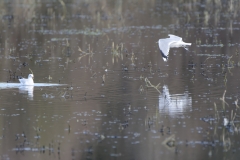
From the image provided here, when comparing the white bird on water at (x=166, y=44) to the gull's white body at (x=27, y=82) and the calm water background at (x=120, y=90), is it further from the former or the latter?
the gull's white body at (x=27, y=82)

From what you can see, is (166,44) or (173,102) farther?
(166,44)

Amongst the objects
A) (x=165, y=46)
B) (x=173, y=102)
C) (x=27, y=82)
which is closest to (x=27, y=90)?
(x=27, y=82)

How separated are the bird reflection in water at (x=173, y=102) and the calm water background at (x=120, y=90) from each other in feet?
0.06

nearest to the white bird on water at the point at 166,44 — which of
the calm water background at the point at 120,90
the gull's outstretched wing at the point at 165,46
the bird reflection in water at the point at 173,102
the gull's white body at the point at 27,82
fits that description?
the gull's outstretched wing at the point at 165,46

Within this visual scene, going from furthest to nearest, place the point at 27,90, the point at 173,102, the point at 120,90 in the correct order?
the point at 27,90 → the point at 120,90 → the point at 173,102

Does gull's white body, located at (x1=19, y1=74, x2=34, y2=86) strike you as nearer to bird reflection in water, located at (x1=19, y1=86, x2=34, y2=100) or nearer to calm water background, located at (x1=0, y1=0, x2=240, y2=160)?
bird reflection in water, located at (x1=19, y1=86, x2=34, y2=100)

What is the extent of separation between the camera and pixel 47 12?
33.8 m

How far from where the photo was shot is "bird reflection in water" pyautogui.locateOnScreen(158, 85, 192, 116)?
12688 millimetres

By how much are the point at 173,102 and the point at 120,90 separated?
1833mm

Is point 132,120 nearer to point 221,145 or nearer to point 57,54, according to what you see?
point 221,145

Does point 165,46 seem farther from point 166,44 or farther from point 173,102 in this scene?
point 173,102

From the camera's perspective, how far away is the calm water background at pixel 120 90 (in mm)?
10469

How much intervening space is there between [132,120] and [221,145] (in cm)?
219

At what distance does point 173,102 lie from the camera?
44.2ft
